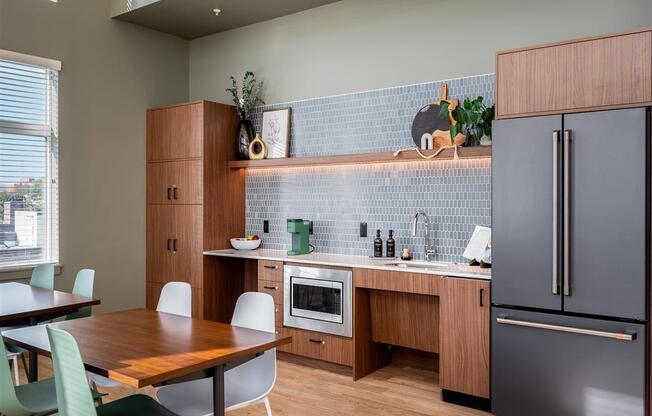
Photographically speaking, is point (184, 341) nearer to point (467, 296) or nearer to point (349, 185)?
point (467, 296)

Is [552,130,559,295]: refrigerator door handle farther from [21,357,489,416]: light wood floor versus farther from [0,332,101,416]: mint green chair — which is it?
[0,332,101,416]: mint green chair

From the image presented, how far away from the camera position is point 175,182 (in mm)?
5508

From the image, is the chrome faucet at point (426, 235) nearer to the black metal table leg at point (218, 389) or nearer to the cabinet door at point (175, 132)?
the cabinet door at point (175, 132)

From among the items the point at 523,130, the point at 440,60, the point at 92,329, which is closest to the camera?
the point at 92,329

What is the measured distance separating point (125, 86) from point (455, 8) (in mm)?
3266

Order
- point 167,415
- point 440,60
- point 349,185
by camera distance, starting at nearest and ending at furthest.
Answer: point 167,415, point 440,60, point 349,185

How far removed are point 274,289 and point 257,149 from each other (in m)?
1.42

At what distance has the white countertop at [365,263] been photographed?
12.1 feet

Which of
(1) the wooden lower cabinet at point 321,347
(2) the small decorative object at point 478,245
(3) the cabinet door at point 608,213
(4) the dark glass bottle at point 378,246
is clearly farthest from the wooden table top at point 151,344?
(4) the dark glass bottle at point 378,246

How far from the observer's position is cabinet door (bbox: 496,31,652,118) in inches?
119

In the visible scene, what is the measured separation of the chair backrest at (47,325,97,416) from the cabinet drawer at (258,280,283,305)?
2.62m

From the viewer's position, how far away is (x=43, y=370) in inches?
177

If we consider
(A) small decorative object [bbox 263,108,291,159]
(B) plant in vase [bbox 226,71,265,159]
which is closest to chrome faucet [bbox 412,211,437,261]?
(A) small decorative object [bbox 263,108,291,159]

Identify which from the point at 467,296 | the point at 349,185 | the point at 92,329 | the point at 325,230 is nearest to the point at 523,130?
the point at 467,296
